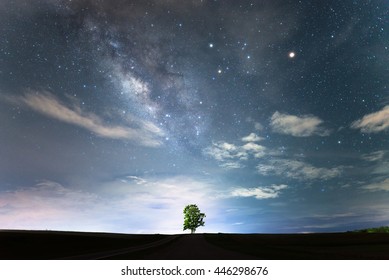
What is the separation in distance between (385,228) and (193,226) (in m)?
67.5

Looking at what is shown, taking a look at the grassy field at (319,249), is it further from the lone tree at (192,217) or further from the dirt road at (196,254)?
the lone tree at (192,217)

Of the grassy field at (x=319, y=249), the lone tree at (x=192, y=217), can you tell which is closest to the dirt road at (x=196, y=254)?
the grassy field at (x=319, y=249)

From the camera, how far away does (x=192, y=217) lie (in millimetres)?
106688

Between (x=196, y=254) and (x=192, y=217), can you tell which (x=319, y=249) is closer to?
(x=196, y=254)

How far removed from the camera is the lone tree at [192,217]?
346 feet

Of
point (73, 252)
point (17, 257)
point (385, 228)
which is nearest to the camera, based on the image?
point (17, 257)

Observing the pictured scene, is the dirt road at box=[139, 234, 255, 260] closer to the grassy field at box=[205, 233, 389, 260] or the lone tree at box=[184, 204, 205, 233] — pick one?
the grassy field at box=[205, 233, 389, 260]

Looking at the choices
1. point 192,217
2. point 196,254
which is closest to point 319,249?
point 196,254

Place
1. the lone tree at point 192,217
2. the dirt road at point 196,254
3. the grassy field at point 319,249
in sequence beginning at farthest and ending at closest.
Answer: the lone tree at point 192,217, the dirt road at point 196,254, the grassy field at point 319,249

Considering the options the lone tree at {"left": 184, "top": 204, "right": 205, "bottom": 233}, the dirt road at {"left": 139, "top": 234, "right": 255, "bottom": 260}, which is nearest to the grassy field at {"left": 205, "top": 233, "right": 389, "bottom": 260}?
the dirt road at {"left": 139, "top": 234, "right": 255, "bottom": 260}
